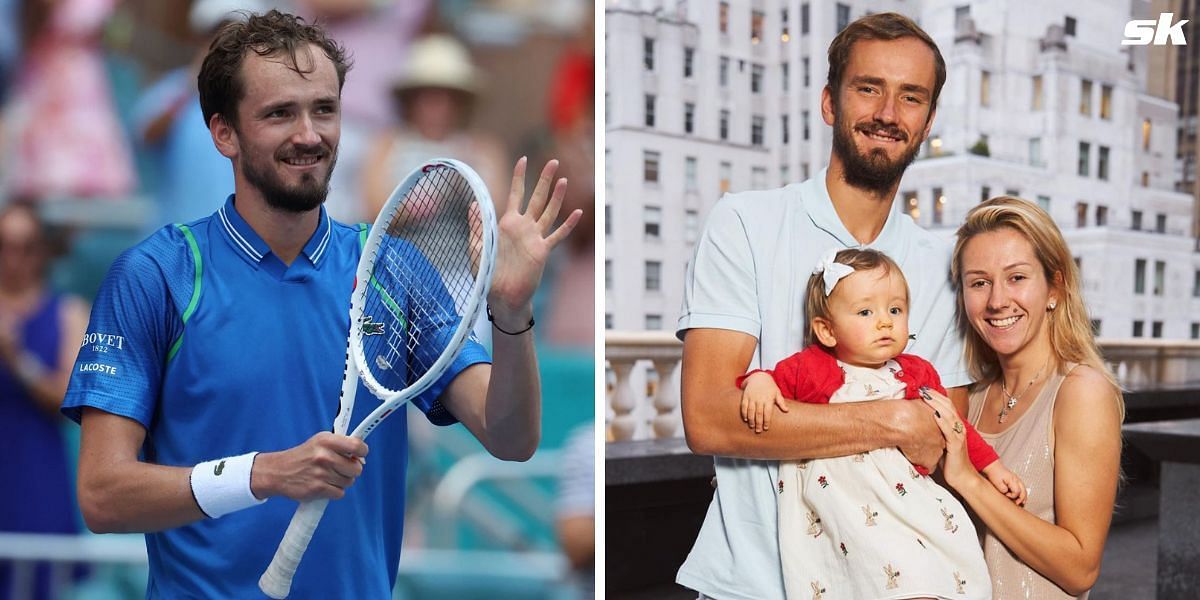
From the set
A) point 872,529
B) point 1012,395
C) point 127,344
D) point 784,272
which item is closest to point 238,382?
point 127,344

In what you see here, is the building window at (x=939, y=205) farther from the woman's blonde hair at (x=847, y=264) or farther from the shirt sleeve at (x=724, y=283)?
the shirt sleeve at (x=724, y=283)

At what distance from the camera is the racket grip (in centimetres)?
179

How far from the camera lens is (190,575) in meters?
1.98

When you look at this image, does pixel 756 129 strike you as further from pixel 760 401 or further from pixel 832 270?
pixel 760 401

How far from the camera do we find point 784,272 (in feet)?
6.92

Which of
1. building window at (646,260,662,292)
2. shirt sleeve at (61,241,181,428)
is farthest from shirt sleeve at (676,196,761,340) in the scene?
shirt sleeve at (61,241,181,428)

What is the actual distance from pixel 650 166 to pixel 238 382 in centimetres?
110

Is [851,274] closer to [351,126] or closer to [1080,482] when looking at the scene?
[1080,482]

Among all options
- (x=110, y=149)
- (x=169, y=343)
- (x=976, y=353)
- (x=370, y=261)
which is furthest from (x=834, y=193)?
(x=110, y=149)

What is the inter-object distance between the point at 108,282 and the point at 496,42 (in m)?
1.51

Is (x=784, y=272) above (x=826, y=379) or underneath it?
above

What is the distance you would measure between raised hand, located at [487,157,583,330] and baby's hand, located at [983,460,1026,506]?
887mm

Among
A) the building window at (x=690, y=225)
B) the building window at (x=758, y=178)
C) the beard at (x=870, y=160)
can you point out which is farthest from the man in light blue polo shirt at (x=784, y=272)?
the building window at (x=690, y=225)

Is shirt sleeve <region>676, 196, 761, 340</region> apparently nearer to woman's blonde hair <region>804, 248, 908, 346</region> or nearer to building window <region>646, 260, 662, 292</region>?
woman's blonde hair <region>804, 248, 908, 346</region>
